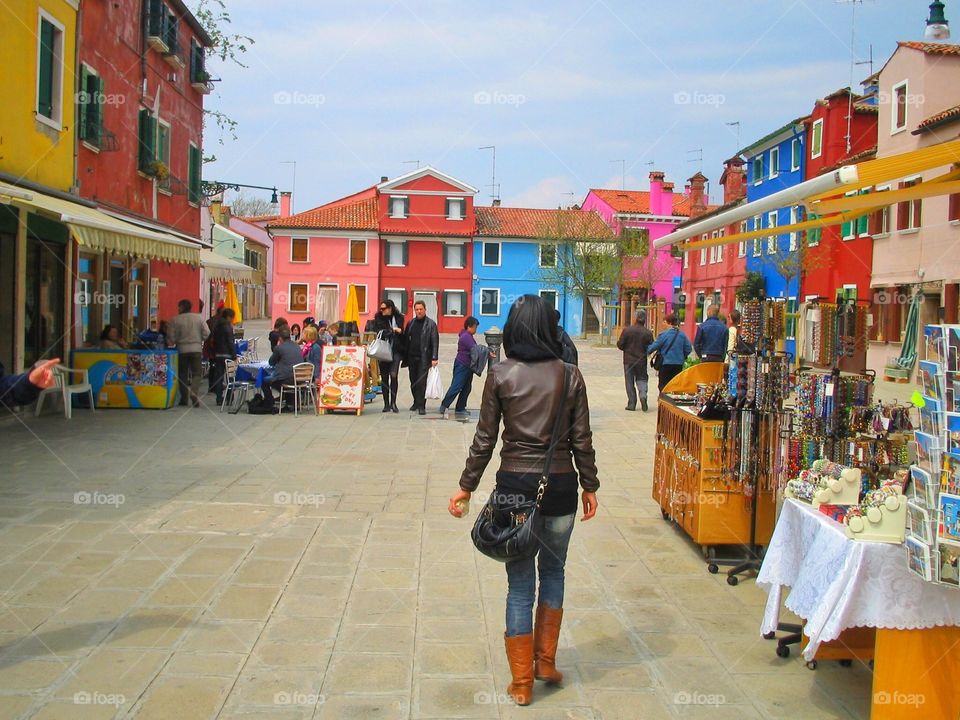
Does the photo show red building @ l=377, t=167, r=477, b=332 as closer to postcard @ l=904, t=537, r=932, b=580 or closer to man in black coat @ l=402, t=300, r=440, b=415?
man in black coat @ l=402, t=300, r=440, b=415

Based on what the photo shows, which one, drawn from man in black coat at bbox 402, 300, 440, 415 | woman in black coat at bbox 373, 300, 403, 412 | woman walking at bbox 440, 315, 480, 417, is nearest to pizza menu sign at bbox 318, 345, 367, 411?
woman in black coat at bbox 373, 300, 403, 412

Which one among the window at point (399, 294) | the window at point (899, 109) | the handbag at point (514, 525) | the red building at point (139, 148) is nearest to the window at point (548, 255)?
the window at point (399, 294)

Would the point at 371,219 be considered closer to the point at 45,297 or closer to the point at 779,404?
the point at 45,297

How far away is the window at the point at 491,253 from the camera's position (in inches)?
2215

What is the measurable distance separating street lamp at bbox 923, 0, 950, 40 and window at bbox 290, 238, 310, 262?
35964 mm

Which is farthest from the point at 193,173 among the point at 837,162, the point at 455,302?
the point at 455,302

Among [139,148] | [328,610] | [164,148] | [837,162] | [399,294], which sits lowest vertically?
[328,610]

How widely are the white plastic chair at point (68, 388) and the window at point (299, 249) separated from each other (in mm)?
41084

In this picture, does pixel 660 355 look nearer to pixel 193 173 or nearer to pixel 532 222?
pixel 193 173

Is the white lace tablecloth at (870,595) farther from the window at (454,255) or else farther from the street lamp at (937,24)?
the window at (454,255)

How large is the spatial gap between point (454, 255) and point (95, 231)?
44814 millimetres

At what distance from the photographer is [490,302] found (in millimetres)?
56562

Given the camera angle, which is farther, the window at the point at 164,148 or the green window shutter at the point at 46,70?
the window at the point at 164,148

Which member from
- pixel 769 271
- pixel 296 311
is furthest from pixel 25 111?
pixel 296 311
